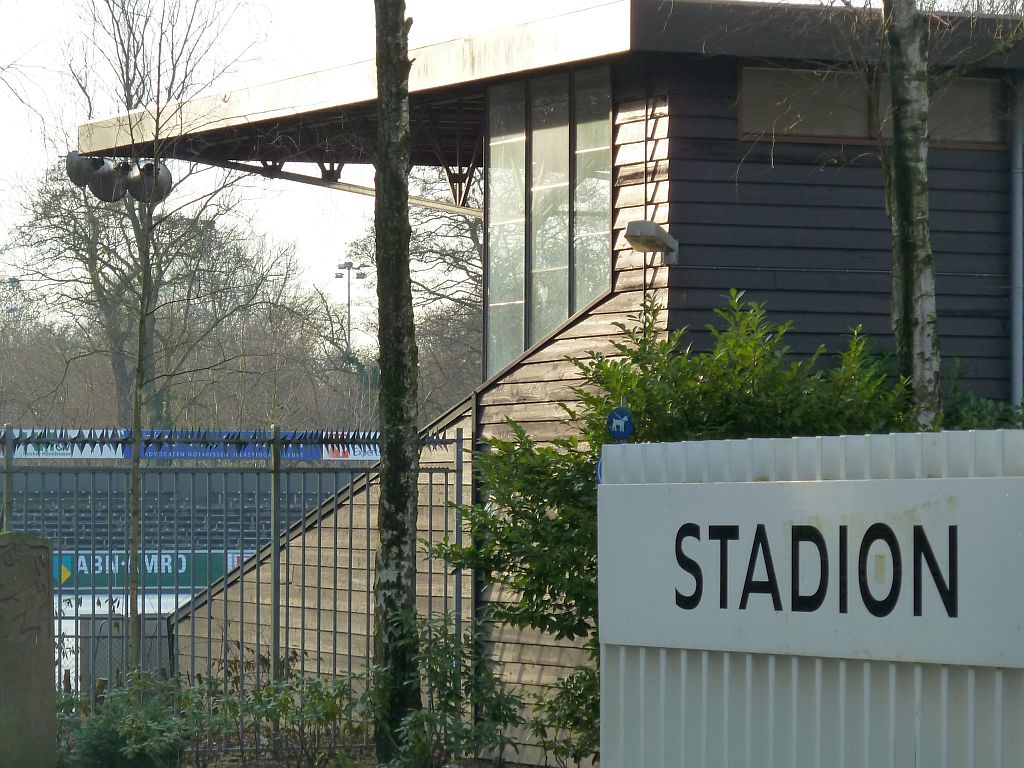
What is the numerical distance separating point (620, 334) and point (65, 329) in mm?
24218

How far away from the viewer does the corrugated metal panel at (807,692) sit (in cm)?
396

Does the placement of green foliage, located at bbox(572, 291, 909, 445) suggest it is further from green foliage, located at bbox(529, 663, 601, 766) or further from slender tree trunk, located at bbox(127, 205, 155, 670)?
slender tree trunk, located at bbox(127, 205, 155, 670)

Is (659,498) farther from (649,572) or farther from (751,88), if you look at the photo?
(751,88)

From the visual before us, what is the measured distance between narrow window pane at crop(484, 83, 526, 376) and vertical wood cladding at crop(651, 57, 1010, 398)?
74.5 inches

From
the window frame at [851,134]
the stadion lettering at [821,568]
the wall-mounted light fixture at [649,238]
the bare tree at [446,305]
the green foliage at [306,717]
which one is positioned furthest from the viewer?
the bare tree at [446,305]

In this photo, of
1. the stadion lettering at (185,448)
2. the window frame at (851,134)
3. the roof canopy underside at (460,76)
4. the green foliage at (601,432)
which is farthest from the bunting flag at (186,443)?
the window frame at (851,134)

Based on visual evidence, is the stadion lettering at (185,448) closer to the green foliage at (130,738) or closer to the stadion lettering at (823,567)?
the green foliage at (130,738)

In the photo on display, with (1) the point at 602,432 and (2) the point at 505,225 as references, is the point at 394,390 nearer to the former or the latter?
(1) the point at 602,432

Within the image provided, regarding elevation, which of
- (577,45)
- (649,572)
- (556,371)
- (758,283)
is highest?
(577,45)

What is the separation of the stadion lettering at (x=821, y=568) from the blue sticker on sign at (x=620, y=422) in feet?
7.78

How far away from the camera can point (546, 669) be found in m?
10.2

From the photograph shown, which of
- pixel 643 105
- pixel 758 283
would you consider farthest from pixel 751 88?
pixel 758 283

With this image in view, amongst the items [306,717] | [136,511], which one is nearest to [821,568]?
[306,717]

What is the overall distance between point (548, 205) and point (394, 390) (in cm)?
333
